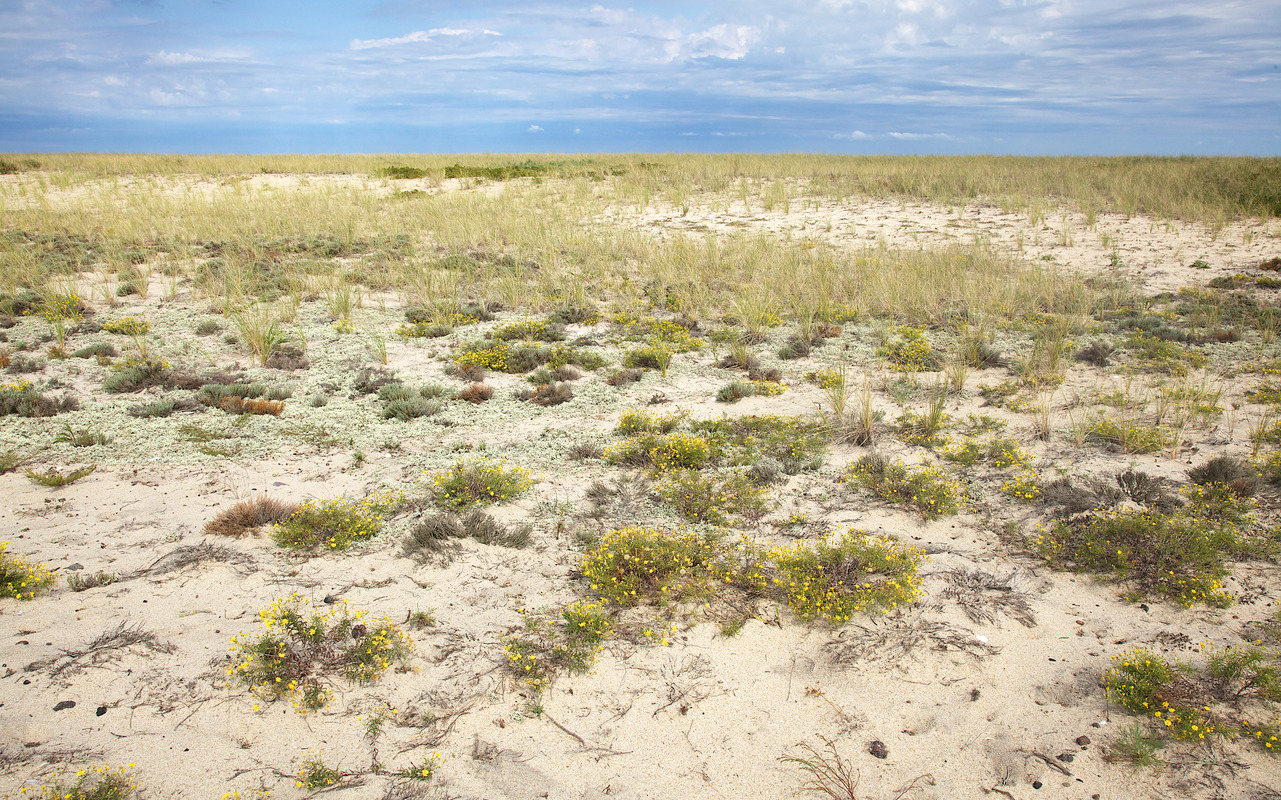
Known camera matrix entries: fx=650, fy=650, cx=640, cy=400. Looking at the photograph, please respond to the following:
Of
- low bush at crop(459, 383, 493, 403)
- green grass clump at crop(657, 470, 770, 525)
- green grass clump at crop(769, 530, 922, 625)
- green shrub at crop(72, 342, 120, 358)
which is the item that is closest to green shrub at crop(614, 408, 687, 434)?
green grass clump at crop(657, 470, 770, 525)

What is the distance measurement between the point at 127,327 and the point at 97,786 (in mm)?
8445

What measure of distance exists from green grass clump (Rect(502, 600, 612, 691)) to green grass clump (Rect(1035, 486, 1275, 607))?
3.10 m

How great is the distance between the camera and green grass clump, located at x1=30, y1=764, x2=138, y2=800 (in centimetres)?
274

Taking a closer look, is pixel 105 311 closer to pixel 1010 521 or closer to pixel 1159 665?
pixel 1010 521

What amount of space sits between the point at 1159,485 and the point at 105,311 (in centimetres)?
1347

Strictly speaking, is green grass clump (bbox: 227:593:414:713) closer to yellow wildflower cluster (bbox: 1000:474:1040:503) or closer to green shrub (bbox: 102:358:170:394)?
yellow wildflower cluster (bbox: 1000:474:1040:503)

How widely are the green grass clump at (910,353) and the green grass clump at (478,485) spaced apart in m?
4.88

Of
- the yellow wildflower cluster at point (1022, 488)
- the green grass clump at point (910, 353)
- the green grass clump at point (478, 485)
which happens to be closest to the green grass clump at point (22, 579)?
the green grass clump at point (478, 485)

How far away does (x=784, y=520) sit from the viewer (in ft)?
16.1

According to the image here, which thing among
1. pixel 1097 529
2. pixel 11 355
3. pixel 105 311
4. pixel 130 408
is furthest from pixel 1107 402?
pixel 105 311

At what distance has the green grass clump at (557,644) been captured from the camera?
3.54 meters

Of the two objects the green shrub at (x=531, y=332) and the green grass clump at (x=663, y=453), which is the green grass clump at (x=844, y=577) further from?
the green shrub at (x=531, y=332)

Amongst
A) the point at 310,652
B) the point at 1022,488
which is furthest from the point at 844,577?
the point at 310,652

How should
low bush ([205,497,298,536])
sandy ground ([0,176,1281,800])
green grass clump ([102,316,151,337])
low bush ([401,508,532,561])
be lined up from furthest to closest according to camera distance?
green grass clump ([102,316,151,337]) < low bush ([205,497,298,536]) < low bush ([401,508,532,561]) < sandy ground ([0,176,1281,800])
